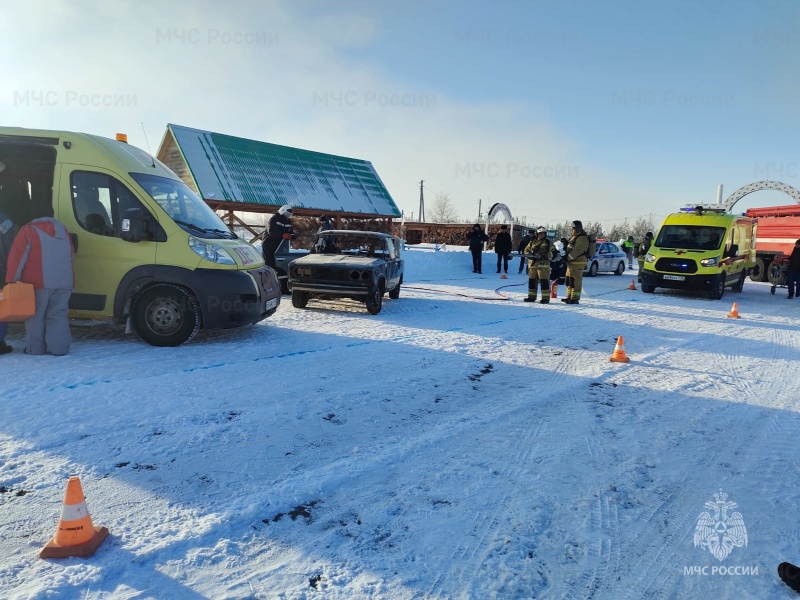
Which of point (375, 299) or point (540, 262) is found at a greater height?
point (540, 262)

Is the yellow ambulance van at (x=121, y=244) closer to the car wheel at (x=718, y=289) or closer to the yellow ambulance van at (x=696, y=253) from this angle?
the yellow ambulance van at (x=696, y=253)

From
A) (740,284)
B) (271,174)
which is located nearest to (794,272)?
(740,284)

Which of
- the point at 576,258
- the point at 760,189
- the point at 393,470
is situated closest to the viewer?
the point at 393,470

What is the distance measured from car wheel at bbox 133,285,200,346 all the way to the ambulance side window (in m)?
0.92

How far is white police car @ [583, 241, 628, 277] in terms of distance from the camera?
2281 centimetres

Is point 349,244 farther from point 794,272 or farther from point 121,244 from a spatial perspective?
point 794,272

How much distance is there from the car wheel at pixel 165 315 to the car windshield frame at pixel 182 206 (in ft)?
2.83

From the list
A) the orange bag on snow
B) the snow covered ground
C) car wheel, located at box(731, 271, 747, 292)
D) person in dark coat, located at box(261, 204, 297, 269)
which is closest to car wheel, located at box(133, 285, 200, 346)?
the snow covered ground

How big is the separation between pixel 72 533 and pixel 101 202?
5.26 m

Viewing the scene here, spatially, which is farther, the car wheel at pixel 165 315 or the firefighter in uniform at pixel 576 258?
the firefighter in uniform at pixel 576 258

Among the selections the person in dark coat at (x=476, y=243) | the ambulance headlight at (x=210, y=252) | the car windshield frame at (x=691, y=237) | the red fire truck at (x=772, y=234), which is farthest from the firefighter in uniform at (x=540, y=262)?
the red fire truck at (x=772, y=234)

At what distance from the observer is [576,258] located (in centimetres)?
1209

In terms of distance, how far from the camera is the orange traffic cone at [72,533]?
8.08 ft

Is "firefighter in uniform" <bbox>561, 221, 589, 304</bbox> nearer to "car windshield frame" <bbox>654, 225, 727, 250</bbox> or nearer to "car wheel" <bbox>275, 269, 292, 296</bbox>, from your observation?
"car windshield frame" <bbox>654, 225, 727, 250</bbox>
